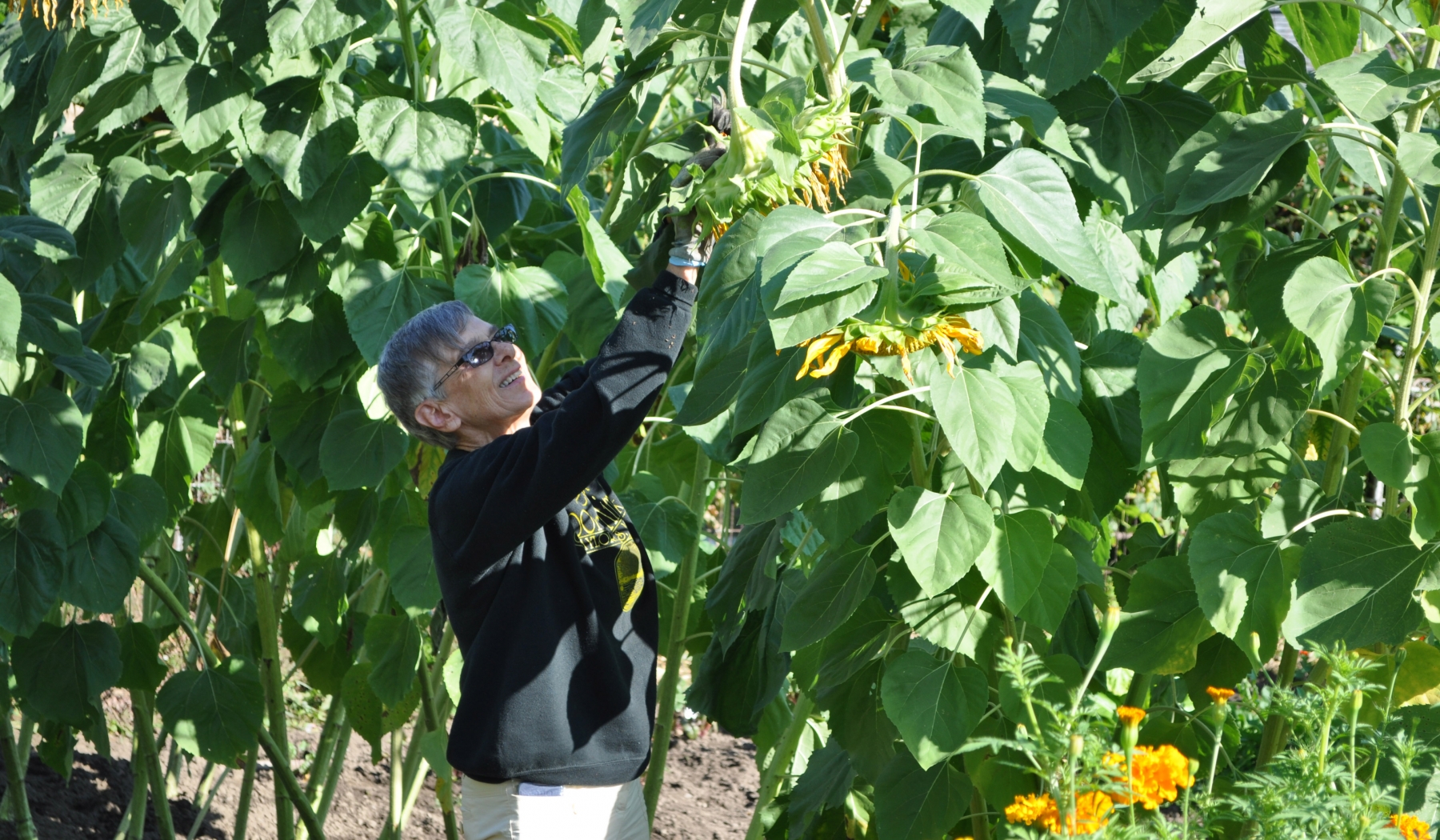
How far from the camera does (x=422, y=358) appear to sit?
5.73ft

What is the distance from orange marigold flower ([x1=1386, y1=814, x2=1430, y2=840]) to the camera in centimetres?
108

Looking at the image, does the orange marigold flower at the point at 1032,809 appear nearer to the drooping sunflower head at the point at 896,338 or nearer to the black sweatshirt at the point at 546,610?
the drooping sunflower head at the point at 896,338

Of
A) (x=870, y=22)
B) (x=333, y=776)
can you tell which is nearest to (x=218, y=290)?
(x=333, y=776)

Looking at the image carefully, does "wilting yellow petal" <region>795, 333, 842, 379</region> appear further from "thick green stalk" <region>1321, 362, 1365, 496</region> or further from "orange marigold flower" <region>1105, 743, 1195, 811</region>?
"thick green stalk" <region>1321, 362, 1365, 496</region>

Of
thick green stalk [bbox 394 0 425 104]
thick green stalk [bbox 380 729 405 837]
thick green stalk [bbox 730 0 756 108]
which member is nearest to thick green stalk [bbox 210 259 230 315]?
thick green stalk [bbox 394 0 425 104]

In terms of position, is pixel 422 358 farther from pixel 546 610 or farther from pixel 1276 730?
pixel 1276 730

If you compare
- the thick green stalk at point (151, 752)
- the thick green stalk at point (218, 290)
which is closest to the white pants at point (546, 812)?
the thick green stalk at point (218, 290)

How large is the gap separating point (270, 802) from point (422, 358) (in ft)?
9.59

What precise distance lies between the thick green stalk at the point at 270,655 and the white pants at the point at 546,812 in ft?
3.90

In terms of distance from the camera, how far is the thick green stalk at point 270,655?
2791mm

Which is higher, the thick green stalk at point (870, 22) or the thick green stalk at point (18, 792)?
the thick green stalk at point (870, 22)

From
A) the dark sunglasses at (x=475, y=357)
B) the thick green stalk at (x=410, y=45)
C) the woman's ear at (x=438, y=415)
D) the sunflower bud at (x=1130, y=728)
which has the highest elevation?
the thick green stalk at (x=410, y=45)

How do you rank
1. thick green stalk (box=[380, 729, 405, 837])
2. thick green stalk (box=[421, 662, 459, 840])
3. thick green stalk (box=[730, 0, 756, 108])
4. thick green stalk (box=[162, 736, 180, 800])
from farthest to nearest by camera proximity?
thick green stalk (box=[162, 736, 180, 800]), thick green stalk (box=[380, 729, 405, 837]), thick green stalk (box=[421, 662, 459, 840]), thick green stalk (box=[730, 0, 756, 108])

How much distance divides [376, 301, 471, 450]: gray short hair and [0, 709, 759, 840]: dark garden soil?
2.41m
